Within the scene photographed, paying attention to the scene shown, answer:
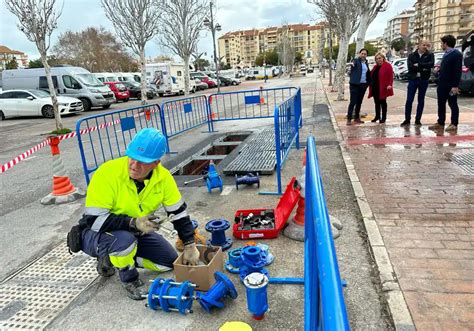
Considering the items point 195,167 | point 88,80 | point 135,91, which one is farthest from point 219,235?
point 135,91

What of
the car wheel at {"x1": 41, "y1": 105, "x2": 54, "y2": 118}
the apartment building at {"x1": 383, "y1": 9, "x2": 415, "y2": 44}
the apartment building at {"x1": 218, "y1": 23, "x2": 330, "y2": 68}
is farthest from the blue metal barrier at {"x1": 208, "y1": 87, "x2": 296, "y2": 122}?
the apartment building at {"x1": 383, "y1": 9, "x2": 415, "y2": 44}

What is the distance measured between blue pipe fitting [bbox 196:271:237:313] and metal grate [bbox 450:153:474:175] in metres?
4.43

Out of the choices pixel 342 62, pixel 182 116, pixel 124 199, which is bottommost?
pixel 182 116

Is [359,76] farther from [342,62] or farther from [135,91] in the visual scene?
[135,91]

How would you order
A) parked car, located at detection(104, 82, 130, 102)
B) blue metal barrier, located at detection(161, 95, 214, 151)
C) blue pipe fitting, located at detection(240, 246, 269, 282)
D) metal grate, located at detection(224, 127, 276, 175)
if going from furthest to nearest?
parked car, located at detection(104, 82, 130, 102) < blue metal barrier, located at detection(161, 95, 214, 151) < metal grate, located at detection(224, 127, 276, 175) < blue pipe fitting, located at detection(240, 246, 269, 282)

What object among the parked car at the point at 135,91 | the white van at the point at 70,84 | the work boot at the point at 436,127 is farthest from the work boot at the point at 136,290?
the parked car at the point at 135,91

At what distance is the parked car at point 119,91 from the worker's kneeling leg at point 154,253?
85.5 ft

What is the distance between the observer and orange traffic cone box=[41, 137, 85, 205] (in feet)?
18.0

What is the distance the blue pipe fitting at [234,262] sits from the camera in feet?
10.5

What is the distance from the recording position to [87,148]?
9.73 metres

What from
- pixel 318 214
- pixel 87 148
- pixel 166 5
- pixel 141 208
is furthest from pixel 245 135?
pixel 166 5

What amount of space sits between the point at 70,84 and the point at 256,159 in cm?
1859

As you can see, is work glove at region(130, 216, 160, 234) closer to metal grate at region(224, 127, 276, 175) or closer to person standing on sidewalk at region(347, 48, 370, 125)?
metal grate at region(224, 127, 276, 175)

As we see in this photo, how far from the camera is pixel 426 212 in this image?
4074 millimetres
